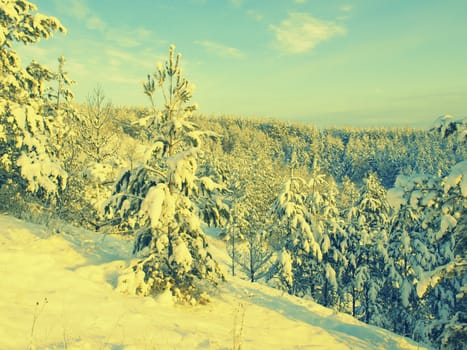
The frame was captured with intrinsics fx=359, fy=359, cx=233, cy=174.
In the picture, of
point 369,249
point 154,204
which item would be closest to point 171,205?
point 154,204

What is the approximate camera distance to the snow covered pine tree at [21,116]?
34.7ft

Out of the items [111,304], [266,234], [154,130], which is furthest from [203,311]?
[266,234]

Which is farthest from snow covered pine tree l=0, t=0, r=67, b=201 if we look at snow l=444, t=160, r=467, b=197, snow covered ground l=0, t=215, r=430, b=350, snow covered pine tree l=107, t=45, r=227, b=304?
snow l=444, t=160, r=467, b=197

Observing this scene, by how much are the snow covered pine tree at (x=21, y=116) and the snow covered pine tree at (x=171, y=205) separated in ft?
11.4

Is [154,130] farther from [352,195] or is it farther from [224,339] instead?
[352,195]

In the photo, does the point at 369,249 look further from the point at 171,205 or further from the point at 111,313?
the point at 111,313

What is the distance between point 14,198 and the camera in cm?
1212

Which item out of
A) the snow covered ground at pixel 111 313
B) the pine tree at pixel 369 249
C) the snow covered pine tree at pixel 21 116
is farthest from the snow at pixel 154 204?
the pine tree at pixel 369 249

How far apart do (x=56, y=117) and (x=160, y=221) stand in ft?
38.5

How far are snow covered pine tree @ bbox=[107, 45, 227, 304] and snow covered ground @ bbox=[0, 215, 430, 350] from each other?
0.54m

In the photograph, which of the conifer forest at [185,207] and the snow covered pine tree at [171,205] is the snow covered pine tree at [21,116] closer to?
the conifer forest at [185,207]

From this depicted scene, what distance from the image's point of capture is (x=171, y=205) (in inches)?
322

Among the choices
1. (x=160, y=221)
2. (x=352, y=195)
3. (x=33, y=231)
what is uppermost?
(x=160, y=221)

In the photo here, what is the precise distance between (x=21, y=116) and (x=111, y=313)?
7.06 metres
